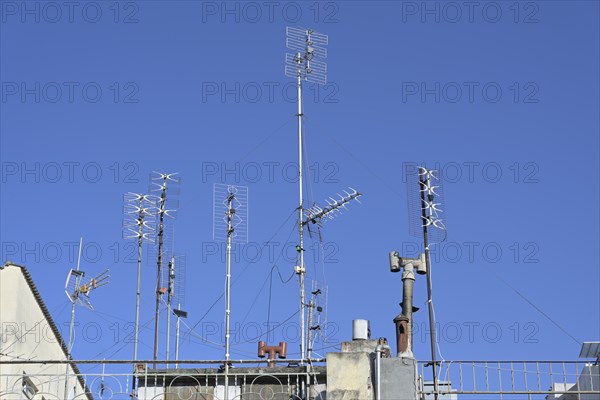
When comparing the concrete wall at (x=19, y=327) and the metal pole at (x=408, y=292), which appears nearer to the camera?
the metal pole at (x=408, y=292)

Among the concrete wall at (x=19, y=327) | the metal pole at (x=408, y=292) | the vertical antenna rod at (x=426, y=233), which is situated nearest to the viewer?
the metal pole at (x=408, y=292)

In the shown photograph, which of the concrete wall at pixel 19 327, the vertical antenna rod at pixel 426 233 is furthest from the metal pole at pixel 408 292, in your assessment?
the concrete wall at pixel 19 327

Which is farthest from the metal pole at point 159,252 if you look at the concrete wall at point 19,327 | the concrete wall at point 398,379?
the concrete wall at point 398,379

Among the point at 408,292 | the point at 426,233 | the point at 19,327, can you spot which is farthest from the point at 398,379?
the point at 19,327

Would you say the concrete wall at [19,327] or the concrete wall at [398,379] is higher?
the concrete wall at [19,327]

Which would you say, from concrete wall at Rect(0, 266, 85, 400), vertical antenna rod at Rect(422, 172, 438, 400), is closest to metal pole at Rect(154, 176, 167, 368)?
concrete wall at Rect(0, 266, 85, 400)

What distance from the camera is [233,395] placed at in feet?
69.3

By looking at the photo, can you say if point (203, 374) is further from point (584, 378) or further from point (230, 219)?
point (584, 378)

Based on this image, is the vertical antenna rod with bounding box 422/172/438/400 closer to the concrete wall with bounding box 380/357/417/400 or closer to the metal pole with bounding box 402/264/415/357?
the metal pole with bounding box 402/264/415/357

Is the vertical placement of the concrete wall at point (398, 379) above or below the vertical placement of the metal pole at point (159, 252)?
below

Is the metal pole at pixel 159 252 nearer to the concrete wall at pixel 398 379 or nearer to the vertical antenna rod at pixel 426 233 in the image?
the vertical antenna rod at pixel 426 233

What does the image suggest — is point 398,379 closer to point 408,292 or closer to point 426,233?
point 408,292

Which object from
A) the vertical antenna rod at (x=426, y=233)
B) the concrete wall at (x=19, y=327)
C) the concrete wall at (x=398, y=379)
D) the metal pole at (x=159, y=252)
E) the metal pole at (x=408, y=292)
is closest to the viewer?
the concrete wall at (x=398, y=379)

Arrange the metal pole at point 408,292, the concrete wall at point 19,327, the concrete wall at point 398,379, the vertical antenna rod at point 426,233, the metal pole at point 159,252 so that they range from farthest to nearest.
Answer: the metal pole at point 159,252 → the concrete wall at point 19,327 → the vertical antenna rod at point 426,233 → the metal pole at point 408,292 → the concrete wall at point 398,379
